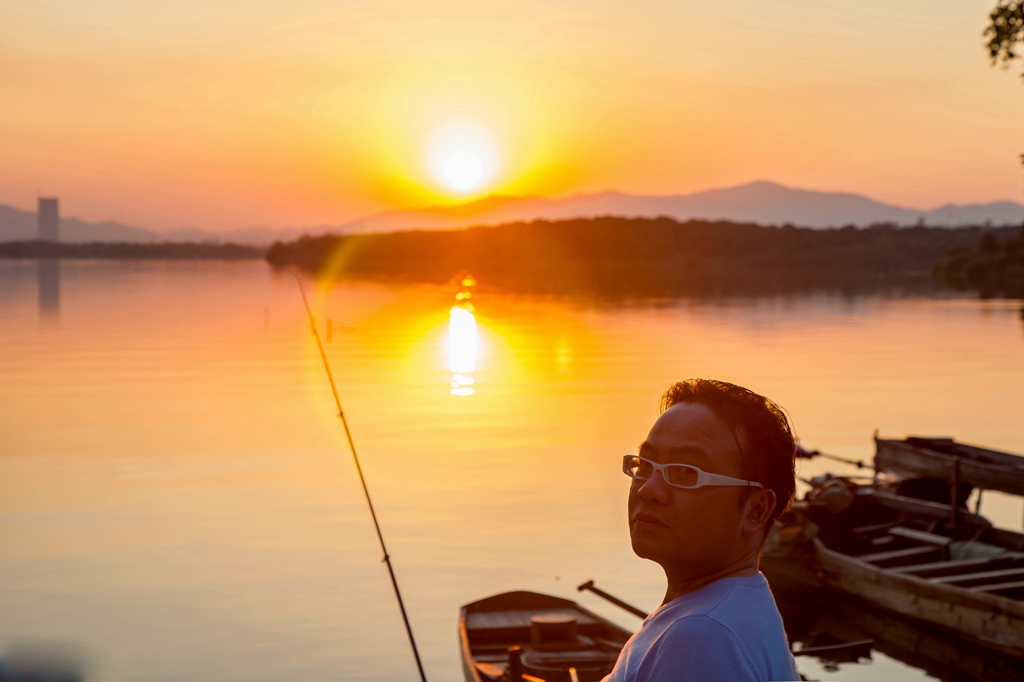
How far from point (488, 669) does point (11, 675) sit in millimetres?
5296

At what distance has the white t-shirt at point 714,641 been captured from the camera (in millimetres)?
2553

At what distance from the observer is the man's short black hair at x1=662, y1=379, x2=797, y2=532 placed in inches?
117

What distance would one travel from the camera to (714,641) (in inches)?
101

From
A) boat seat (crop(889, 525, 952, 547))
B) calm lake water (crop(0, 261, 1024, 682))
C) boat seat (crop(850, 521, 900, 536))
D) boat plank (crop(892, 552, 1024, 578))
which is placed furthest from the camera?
boat seat (crop(850, 521, 900, 536))

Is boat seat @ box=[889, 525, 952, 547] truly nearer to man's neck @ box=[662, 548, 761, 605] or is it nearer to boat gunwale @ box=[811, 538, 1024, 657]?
boat gunwale @ box=[811, 538, 1024, 657]

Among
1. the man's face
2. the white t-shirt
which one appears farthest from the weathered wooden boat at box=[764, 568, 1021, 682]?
the white t-shirt

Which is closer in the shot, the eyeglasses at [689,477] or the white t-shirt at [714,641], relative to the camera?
the white t-shirt at [714,641]

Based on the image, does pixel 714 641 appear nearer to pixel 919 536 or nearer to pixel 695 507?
pixel 695 507

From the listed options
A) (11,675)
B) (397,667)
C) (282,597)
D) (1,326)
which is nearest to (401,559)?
(282,597)

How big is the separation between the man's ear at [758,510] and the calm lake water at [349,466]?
15702mm

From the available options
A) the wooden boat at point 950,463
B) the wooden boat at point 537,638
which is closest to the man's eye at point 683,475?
the wooden boat at point 537,638

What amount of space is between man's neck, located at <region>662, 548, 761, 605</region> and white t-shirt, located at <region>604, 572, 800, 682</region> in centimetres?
11

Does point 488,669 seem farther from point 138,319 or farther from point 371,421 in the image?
point 138,319

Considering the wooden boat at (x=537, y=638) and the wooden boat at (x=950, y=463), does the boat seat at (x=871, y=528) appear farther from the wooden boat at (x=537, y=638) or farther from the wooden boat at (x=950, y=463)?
the wooden boat at (x=537, y=638)
